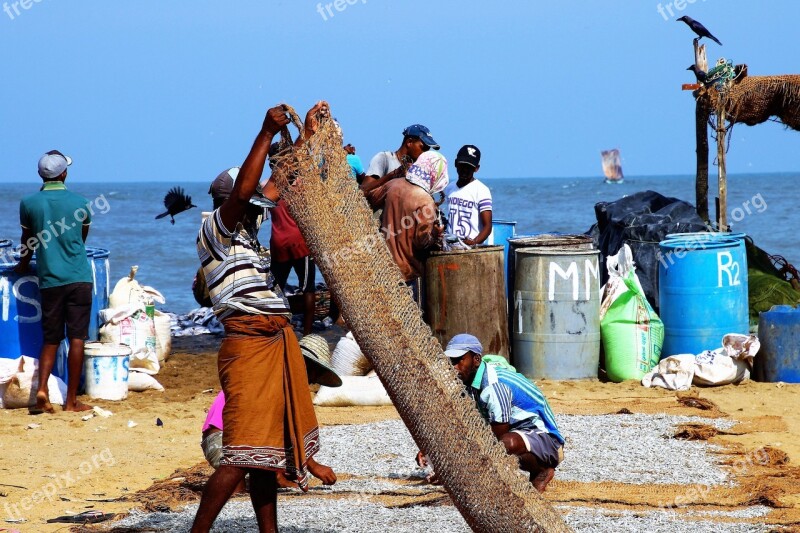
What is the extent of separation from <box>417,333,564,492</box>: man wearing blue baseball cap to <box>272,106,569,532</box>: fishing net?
2.82 ft

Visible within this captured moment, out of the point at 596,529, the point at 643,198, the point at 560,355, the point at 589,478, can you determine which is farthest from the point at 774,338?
the point at 596,529

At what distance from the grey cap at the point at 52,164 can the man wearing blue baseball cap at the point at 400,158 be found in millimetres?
2658

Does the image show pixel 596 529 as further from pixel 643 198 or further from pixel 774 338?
pixel 643 198

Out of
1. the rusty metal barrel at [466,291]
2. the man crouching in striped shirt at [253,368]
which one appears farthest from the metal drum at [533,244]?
the man crouching in striped shirt at [253,368]

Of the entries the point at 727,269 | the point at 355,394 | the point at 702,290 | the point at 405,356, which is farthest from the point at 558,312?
the point at 405,356

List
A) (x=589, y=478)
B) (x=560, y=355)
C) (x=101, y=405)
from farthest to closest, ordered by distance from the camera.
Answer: (x=560, y=355), (x=101, y=405), (x=589, y=478)

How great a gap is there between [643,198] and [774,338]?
270 cm

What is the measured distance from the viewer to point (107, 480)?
21.1 ft

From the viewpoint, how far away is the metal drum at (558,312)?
928cm

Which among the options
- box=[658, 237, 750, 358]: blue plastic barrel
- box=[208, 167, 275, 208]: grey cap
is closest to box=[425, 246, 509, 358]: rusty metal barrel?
box=[658, 237, 750, 358]: blue plastic barrel

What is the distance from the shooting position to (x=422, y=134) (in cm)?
909

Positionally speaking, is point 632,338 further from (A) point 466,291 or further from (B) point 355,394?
(B) point 355,394

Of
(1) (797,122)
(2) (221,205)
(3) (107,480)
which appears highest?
(1) (797,122)

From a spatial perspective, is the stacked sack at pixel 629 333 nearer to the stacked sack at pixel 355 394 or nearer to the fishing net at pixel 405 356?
the stacked sack at pixel 355 394
